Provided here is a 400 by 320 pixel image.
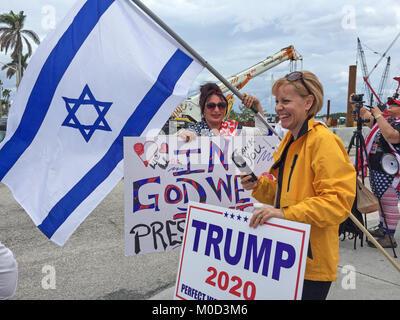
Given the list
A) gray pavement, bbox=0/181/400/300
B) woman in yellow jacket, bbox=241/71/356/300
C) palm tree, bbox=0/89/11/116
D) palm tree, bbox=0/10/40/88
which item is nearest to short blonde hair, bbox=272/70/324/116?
woman in yellow jacket, bbox=241/71/356/300

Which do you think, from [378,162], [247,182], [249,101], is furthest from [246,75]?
[247,182]

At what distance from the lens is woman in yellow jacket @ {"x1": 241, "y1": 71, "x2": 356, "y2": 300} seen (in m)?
1.77

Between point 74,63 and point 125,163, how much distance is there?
743 mm

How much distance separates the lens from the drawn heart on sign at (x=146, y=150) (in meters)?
2.55

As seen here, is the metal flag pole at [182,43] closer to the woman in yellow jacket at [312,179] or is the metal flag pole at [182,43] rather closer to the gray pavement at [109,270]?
the woman in yellow jacket at [312,179]

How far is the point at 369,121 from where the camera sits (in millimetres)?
4609

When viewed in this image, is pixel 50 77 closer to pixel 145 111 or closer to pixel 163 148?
pixel 145 111

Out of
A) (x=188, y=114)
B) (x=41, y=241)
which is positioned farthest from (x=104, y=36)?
(x=188, y=114)

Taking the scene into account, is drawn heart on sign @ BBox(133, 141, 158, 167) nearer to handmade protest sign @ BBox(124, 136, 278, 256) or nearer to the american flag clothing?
handmade protest sign @ BBox(124, 136, 278, 256)

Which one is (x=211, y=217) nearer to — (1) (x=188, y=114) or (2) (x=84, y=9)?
(2) (x=84, y=9)

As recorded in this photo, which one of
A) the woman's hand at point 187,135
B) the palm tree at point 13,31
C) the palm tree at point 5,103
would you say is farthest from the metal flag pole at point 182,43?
the palm tree at point 5,103

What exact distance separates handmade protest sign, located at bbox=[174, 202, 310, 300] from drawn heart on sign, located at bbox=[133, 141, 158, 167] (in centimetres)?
63
